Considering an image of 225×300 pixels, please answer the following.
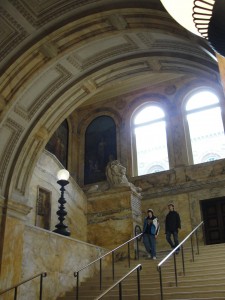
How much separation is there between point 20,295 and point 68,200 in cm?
603

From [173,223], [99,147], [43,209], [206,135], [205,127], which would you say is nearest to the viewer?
[173,223]

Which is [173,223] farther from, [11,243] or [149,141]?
[149,141]

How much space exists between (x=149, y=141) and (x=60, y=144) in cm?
477

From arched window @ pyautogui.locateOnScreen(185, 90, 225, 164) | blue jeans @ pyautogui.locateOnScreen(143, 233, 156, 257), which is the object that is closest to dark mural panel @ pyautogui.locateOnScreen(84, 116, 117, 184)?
arched window @ pyautogui.locateOnScreen(185, 90, 225, 164)

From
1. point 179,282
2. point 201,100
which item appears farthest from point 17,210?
point 201,100

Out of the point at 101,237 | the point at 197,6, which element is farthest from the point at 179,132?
the point at 197,6

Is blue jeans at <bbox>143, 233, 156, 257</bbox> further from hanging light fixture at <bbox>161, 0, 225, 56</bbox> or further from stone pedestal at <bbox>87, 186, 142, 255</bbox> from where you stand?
hanging light fixture at <bbox>161, 0, 225, 56</bbox>

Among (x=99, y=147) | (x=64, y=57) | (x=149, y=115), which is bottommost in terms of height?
(x=64, y=57)

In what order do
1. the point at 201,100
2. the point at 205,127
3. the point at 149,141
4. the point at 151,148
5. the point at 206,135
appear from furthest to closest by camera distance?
the point at 149,141, the point at 151,148, the point at 201,100, the point at 205,127, the point at 206,135

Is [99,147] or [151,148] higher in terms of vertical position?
[99,147]

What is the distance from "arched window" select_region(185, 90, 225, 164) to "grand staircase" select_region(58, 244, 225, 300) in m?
6.87

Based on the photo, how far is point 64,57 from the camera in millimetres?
9008

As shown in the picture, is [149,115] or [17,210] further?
[149,115]

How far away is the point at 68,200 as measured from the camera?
14.2 metres
